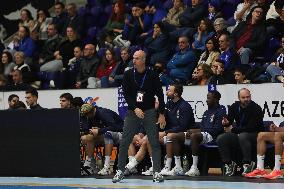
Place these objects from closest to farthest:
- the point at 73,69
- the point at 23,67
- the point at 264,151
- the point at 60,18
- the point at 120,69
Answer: the point at 264,151 → the point at 120,69 → the point at 73,69 → the point at 23,67 → the point at 60,18

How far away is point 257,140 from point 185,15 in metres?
6.15

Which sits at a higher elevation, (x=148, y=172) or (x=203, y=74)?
(x=203, y=74)

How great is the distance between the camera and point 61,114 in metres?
15.2

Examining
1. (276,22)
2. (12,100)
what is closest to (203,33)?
(276,22)

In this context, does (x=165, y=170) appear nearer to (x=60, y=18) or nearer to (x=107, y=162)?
(x=107, y=162)

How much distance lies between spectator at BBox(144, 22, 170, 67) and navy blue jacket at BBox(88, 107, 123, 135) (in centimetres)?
310

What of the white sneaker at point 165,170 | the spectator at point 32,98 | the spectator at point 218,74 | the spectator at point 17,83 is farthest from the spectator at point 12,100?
the spectator at point 218,74

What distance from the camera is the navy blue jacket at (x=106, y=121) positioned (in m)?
15.9

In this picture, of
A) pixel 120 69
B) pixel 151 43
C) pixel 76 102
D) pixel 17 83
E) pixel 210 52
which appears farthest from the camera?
pixel 17 83

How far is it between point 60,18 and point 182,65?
6.20 meters

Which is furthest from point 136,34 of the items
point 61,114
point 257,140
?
point 257,140

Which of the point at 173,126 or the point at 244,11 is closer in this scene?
the point at 173,126

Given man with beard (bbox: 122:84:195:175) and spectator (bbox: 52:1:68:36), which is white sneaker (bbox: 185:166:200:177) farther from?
spectator (bbox: 52:1:68:36)

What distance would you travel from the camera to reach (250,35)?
57.1 ft
